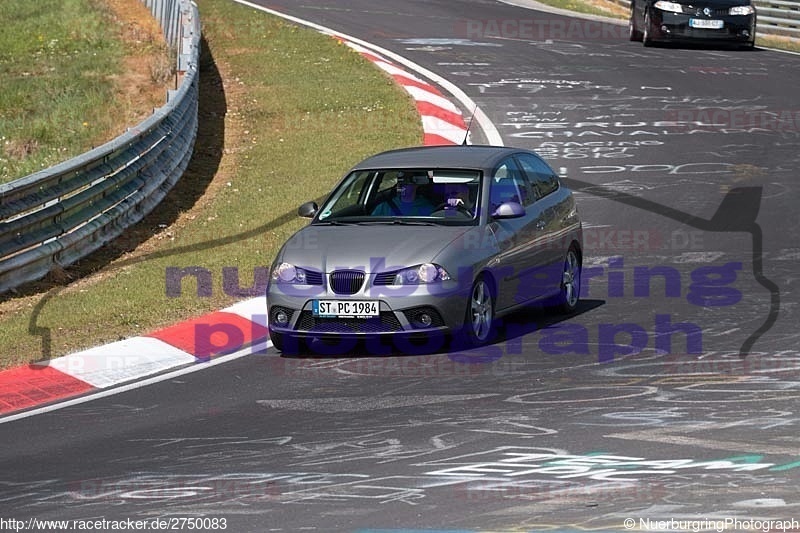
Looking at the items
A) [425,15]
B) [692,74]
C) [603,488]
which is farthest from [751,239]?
[425,15]

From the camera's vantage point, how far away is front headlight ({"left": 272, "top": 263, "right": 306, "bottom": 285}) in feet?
37.0

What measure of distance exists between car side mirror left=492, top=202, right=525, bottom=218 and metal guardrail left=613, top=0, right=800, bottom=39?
2386 centimetres

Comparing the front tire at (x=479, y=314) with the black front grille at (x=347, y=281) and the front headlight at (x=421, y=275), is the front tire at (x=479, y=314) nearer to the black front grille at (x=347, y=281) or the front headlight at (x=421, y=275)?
the front headlight at (x=421, y=275)

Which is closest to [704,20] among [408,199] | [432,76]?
[432,76]

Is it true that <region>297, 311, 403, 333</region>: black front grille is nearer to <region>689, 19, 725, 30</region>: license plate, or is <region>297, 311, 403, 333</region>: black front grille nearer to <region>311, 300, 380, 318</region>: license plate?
<region>311, 300, 380, 318</region>: license plate

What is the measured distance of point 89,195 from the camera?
15.3 meters

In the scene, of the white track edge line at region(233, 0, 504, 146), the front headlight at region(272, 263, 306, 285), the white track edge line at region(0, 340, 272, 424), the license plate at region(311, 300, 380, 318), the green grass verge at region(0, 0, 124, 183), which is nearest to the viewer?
the white track edge line at region(0, 340, 272, 424)

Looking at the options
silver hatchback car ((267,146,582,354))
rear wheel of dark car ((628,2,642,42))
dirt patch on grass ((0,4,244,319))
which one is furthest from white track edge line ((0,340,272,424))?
rear wheel of dark car ((628,2,642,42))

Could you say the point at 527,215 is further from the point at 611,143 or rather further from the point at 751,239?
the point at 611,143

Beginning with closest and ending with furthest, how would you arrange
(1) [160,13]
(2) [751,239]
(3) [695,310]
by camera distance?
(3) [695,310]
(2) [751,239]
(1) [160,13]

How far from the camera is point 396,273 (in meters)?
11.1

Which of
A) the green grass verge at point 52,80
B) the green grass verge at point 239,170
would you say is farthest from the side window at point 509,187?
the green grass verge at point 52,80

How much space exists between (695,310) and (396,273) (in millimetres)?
2789

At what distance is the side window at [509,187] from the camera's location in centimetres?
1215
